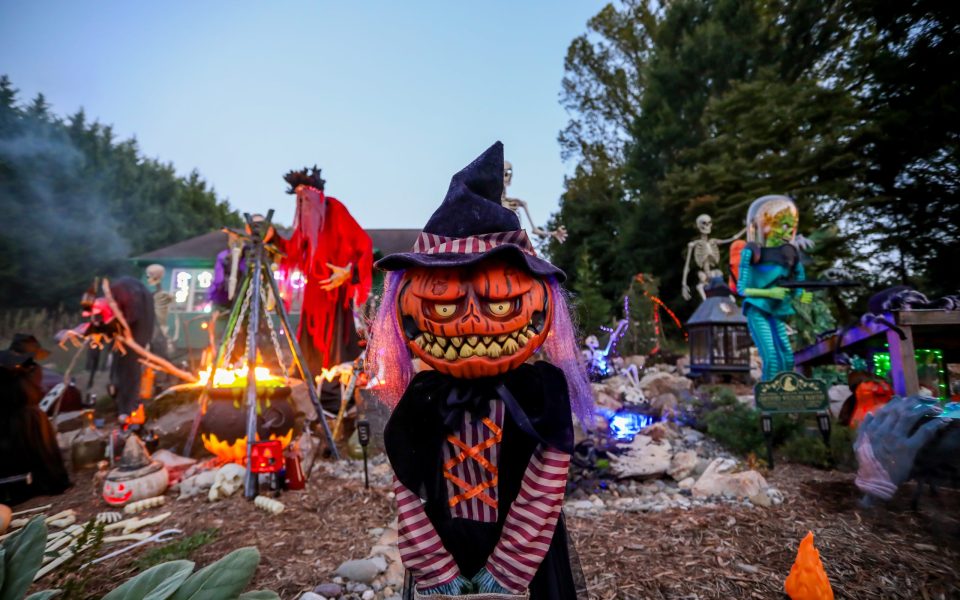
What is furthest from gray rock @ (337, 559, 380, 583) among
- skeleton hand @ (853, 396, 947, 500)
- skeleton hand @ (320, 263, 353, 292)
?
skeleton hand @ (320, 263, 353, 292)

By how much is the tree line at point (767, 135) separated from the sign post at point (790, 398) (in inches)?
126

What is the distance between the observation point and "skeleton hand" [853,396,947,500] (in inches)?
109

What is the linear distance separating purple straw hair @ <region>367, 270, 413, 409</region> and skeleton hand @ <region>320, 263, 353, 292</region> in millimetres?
3485

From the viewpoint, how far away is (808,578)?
2.23m

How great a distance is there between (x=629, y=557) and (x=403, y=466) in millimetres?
1876

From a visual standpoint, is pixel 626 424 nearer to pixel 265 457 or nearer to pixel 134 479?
pixel 265 457

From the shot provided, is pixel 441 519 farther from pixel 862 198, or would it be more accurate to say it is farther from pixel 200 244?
pixel 200 244

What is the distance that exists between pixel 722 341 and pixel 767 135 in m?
9.27

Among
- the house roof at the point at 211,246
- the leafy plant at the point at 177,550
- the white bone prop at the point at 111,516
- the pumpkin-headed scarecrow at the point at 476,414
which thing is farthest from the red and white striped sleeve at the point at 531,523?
the house roof at the point at 211,246

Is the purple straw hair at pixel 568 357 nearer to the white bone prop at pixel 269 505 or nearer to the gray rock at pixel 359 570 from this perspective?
the gray rock at pixel 359 570

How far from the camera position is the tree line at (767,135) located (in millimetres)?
7035

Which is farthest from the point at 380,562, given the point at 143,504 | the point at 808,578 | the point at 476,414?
the point at 143,504

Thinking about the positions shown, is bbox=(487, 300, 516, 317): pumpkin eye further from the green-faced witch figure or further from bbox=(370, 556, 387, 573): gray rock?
the green-faced witch figure

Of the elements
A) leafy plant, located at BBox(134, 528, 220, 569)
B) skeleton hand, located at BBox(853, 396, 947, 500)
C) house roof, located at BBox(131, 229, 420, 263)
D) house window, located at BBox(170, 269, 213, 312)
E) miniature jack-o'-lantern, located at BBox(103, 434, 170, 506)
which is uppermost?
house roof, located at BBox(131, 229, 420, 263)
